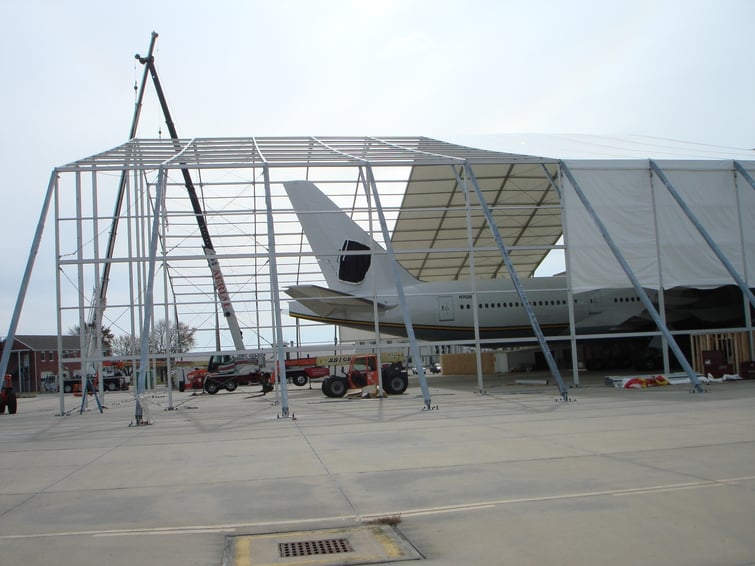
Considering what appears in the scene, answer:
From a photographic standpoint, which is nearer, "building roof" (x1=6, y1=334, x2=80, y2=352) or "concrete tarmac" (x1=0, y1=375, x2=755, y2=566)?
"concrete tarmac" (x1=0, y1=375, x2=755, y2=566)

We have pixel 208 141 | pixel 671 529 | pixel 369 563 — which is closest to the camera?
pixel 369 563

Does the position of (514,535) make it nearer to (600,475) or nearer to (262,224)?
(600,475)

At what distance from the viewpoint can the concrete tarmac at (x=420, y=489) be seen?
16.3 feet

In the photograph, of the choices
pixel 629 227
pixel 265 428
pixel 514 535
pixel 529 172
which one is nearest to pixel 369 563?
pixel 514 535

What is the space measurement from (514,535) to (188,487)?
3843 mm

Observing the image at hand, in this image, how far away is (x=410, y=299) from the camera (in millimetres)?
27578

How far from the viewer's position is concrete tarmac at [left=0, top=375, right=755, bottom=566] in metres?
4.98

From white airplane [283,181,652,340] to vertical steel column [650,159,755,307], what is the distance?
495 centimetres

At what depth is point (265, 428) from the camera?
13336mm

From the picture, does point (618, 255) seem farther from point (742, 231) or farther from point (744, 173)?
point (744, 173)

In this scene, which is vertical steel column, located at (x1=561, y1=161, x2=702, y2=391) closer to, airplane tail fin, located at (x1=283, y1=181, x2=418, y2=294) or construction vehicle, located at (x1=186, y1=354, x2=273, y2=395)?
airplane tail fin, located at (x1=283, y1=181, x2=418, y2=294)

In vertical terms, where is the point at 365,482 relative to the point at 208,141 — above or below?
below

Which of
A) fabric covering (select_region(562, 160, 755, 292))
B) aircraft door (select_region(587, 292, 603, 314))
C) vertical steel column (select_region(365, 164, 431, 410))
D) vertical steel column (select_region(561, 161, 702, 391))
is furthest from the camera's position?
aircraft door (select_region(587, 292, 603, 314))

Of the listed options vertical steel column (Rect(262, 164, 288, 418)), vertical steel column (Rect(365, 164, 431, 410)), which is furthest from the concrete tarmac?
vertical steel column (Rect(365, 164, 431, 410))
